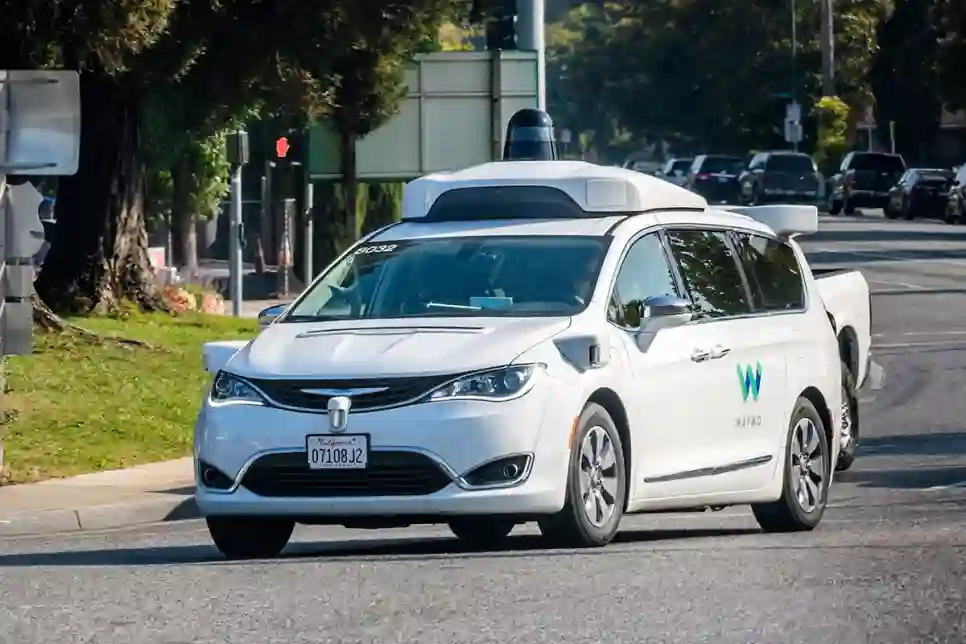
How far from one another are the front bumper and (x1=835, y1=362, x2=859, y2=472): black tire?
→ 575 cm

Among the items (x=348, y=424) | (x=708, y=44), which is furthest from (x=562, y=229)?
(x=708, y=44)

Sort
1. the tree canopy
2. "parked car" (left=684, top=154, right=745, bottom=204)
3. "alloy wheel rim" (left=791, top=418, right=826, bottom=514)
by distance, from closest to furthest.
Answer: "alloy wheel rim" (left=791, top=418, right=826, bottom=514) → "parked car" (left=684, top=154, right=745, bottom=204) → the tree canopy

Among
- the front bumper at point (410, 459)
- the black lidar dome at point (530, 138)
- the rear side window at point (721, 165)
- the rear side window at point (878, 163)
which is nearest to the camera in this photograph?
the front bumper at point (410, 459)

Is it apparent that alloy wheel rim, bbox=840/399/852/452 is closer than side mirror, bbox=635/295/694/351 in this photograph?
No

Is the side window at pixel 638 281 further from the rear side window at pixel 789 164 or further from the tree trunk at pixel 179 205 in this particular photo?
the rear side window at pixel 789 164

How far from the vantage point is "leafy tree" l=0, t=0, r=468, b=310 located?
2408 cm

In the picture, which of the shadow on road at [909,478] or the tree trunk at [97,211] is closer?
the shadow on road at [909,478]

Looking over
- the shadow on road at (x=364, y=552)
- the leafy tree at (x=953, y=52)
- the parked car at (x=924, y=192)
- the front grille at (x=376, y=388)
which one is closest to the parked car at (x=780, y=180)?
the parked car at (x=924, y=192)

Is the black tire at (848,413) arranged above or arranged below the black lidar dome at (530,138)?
below

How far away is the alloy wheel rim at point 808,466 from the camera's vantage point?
1262 centimetres

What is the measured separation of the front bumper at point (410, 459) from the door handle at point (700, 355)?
1261 millimetres

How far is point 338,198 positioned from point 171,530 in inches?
1050

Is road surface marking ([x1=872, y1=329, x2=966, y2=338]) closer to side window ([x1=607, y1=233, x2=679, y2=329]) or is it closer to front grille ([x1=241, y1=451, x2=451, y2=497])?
side window ([x1=607, y1=233, x2=679, y2=329])

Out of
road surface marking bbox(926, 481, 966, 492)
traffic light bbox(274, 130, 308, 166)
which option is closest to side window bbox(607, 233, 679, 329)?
road surface marking bbox(926, 481, 966, 492)
